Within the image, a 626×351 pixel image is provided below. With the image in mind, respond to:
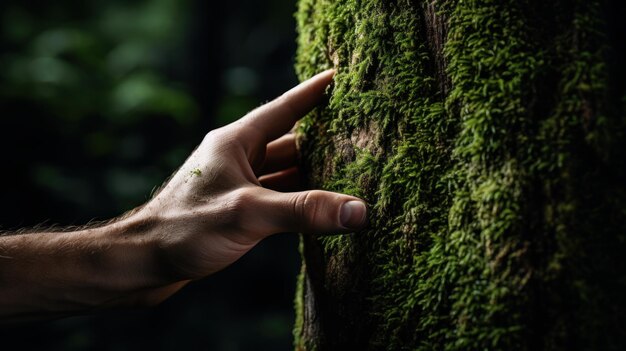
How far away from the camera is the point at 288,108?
4.81ft

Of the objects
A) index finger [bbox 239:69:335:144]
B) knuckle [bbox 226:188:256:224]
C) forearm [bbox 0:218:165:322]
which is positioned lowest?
forearm [bbox 0:218:165:322]

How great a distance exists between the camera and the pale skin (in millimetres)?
1251

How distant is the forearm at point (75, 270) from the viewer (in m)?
1.41

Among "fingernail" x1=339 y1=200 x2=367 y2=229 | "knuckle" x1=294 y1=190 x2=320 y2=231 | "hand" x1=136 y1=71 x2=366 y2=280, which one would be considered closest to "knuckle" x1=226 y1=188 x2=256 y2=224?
"hand" x1=136 y1=71 x2=366 y2=280

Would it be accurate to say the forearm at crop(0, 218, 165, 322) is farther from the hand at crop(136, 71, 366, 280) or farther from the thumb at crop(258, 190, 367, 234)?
the thumb at crop(258, 190, 367, 234)

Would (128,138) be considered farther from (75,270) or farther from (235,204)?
(235,204)

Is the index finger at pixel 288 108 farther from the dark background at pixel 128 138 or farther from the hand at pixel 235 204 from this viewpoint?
the dark background at pixel 128 138

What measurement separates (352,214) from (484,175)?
354 millimetres

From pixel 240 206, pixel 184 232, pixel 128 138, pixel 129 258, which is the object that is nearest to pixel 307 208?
pixel 240 206

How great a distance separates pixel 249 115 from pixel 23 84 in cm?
561

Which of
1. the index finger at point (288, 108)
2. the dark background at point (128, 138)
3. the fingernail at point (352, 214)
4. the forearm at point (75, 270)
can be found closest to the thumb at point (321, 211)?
the fingernail at point (352, 214)

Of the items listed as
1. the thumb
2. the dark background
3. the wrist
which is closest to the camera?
the thumb

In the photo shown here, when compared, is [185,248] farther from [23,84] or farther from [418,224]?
[23,84]

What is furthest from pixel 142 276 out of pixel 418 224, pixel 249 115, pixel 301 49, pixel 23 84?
pixel 23 84
